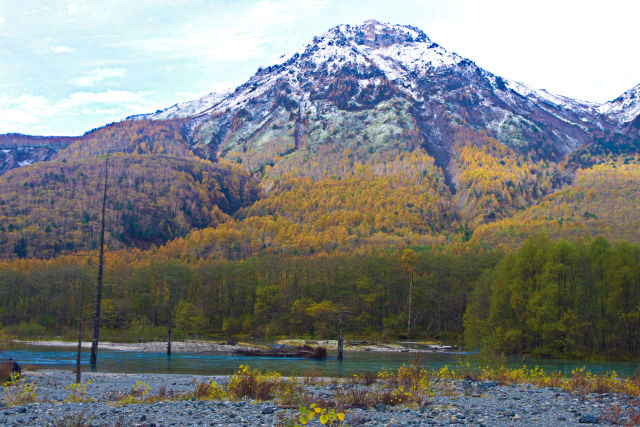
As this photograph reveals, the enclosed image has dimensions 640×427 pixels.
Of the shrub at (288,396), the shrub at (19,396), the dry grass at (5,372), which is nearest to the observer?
the shrub at (19,396)

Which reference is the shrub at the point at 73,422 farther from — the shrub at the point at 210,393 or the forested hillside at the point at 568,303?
the forested hillside at the point at 568,303

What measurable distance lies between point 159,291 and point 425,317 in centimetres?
5267

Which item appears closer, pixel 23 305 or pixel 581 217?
pixel 23 305

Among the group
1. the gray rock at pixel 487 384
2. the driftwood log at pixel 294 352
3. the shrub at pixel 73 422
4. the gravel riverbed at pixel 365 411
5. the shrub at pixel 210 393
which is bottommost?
the driftwood log at pixel 294 352

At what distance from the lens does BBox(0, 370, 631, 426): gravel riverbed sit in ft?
46.5

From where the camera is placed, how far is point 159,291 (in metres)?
103

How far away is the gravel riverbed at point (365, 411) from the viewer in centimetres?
1419

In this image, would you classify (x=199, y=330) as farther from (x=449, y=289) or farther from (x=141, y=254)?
(x=141, y=254)

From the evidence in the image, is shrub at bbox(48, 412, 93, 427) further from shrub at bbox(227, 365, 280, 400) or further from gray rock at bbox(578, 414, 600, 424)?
gray rock at bbox(578, 414, 600, 424)

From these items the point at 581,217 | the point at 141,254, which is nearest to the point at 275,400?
the point at 141,254

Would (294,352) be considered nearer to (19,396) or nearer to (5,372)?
(5,372)

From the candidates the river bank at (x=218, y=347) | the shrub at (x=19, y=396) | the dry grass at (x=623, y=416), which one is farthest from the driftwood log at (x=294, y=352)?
the dry grass at (x=623, y=416)

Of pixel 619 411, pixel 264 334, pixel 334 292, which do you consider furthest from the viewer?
pixel 334 292

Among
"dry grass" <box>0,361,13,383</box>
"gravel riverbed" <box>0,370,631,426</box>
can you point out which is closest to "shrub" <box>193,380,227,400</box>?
"gravel riverbed" <box>0,370,631,426</box>
